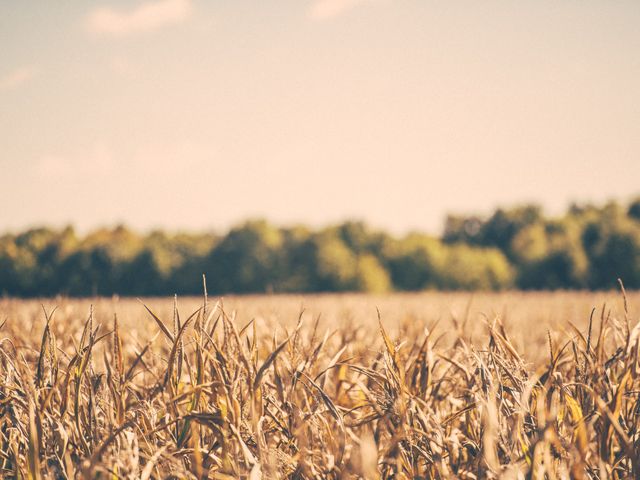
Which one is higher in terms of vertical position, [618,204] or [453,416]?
[618,204]

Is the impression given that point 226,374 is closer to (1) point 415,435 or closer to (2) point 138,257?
(1) point 415,435

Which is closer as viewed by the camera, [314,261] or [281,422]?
[281,422]

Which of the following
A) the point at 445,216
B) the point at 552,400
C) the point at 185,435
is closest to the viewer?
the point at 185,435

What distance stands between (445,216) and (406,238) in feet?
67.9

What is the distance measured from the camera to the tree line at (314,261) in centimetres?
4416

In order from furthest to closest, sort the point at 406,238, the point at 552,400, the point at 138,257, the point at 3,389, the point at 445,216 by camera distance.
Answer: the point at 445,216, the point at 406,238, the point at 138,257, the point at 3,389, the point at 552,400

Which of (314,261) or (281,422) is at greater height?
(314,261)

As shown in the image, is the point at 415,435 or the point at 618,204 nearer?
the point at 415,435

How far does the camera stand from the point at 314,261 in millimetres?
48500

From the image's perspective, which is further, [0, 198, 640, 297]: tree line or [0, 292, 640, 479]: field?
[0, 198, 640, 297]: tree line

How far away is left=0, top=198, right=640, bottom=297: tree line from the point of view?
1738 inches

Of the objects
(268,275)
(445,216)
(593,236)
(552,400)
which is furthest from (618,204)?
(552,400)

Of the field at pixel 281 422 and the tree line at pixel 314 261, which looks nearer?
the field at pixel 281 422

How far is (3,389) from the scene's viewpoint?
2.01 meters
